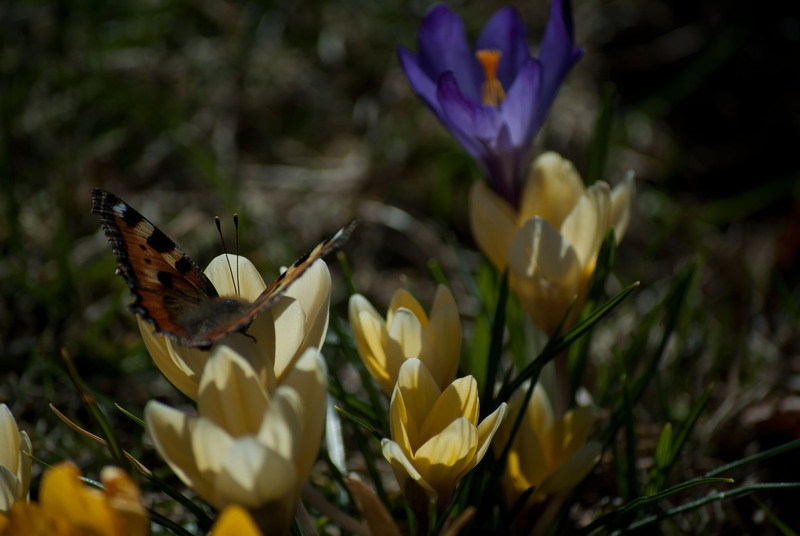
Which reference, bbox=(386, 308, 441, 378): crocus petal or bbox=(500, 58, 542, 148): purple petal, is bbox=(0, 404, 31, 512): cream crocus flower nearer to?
bbox=(386, 308, 441, 378): crocus petal

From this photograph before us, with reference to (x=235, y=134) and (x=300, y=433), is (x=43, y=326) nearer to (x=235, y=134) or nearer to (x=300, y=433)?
(x=235, y=134)

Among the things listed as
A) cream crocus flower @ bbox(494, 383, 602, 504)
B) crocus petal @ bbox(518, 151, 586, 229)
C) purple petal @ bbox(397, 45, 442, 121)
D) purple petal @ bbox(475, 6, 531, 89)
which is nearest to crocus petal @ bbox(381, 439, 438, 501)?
cream crocus flower @ bbox(494, 383, 602, 504)

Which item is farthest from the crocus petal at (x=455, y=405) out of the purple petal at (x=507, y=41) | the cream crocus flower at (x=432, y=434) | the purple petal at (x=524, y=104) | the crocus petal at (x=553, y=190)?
the purple petal at (x=507, y=41)

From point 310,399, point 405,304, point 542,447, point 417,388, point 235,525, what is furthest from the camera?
point 542,447


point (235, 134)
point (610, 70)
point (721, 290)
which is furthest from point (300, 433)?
point (610, 70)

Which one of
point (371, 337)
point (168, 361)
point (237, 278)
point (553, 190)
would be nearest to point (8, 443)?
point (168, 361)

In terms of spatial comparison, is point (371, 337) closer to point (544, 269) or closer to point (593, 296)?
point (544, 269)
